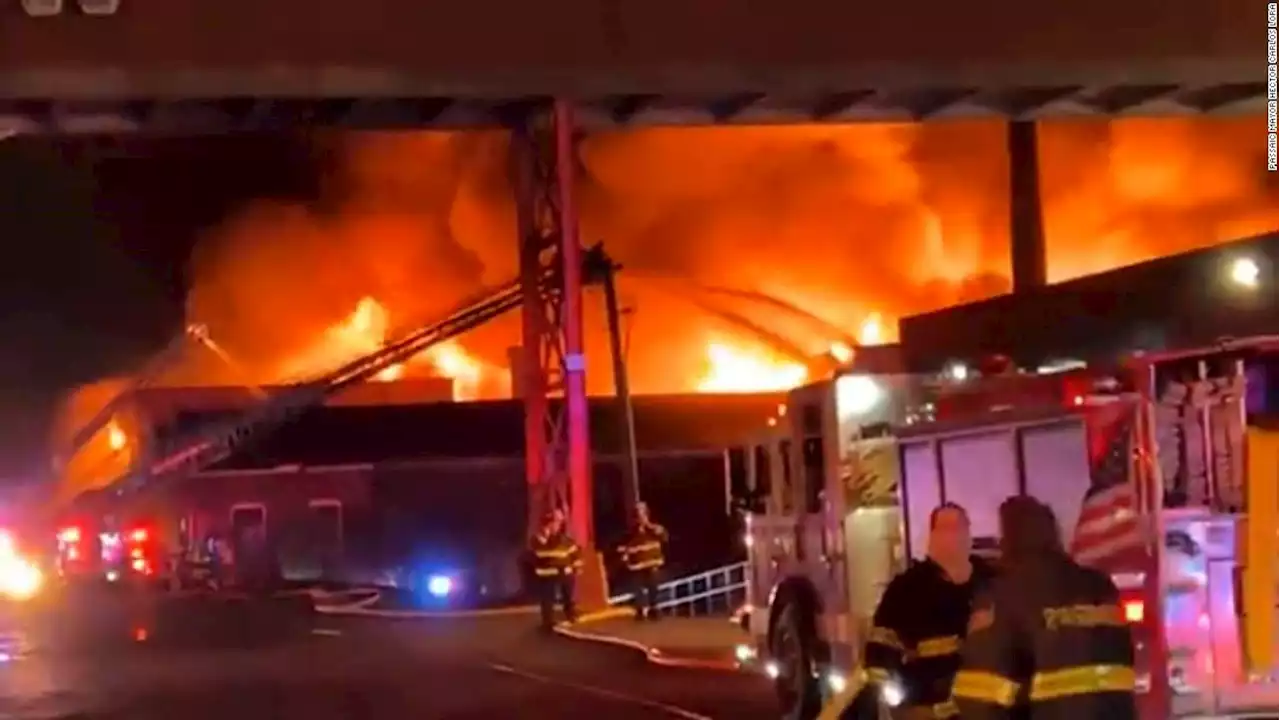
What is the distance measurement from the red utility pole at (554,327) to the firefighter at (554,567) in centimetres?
111

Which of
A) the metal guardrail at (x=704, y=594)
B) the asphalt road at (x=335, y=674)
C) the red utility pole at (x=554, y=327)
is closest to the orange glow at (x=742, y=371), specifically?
the metal guardrail at (x=704, y=594)

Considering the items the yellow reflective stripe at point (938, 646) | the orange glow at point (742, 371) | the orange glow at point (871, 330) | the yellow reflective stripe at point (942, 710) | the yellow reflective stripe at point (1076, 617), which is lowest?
the yellow reflective stripe at point (942, 710)

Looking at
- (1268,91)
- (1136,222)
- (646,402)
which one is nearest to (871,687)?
(1268,91)

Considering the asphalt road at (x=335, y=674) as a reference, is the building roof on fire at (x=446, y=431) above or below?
above

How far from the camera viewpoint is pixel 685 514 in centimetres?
4153

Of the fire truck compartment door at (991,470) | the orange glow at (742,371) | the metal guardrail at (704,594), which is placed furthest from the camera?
the orange glow at (742,371)

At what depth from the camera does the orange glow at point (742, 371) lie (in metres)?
54.3

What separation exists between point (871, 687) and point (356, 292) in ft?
167

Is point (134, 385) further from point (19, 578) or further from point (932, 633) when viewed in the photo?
point (932, 633)

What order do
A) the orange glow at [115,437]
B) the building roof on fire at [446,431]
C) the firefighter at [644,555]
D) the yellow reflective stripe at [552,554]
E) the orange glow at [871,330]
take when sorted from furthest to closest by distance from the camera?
the orange glow at [871,330] < the orange glow at [115,437] < the building roof on fire at [446,431] < the firefighter at [644,555] < the yellow reflective stripe at [552,554]

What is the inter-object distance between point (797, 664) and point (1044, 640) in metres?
7.22

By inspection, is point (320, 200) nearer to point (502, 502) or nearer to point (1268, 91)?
point (502, 502)

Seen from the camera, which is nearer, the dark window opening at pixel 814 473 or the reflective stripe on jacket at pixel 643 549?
the dark window opening at pixel 814 473

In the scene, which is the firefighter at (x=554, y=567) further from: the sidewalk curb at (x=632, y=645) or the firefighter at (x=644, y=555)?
the firefighter at (x=644, y=555)
